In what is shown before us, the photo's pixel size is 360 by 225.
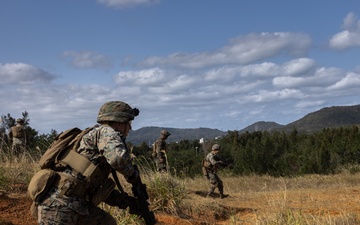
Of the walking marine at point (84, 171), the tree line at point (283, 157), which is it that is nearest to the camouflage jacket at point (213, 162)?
the tree line at point (283, 157)

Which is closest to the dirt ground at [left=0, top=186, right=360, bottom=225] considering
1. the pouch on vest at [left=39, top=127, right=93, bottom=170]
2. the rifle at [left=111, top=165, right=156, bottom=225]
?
the rifle at [left=111, top=165, right=156, bottom=225]

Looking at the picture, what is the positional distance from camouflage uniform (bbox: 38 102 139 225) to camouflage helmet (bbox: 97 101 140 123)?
0.07 metres

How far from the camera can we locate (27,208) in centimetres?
684

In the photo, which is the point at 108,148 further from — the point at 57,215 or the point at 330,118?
the point at 330,118

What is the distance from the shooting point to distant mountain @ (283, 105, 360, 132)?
115 m

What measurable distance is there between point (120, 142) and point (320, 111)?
135080 millimetres

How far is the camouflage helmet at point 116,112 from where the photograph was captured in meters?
3.57

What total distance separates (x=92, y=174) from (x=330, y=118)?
127 meters

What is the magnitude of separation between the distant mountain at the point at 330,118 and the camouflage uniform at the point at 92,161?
112 metres

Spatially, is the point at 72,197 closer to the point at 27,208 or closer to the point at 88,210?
the point at 88,210

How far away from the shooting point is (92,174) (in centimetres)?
344

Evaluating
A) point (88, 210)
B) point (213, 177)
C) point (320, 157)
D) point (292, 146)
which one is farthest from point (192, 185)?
point (292, 146)

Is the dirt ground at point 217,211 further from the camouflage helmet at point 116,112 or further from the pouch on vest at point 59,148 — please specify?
the pouch on vest at point 59,148

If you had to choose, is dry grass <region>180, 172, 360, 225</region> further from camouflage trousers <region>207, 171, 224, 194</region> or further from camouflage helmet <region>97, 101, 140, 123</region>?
camouflage helmet <region>97, 101, 140, 123</region>
